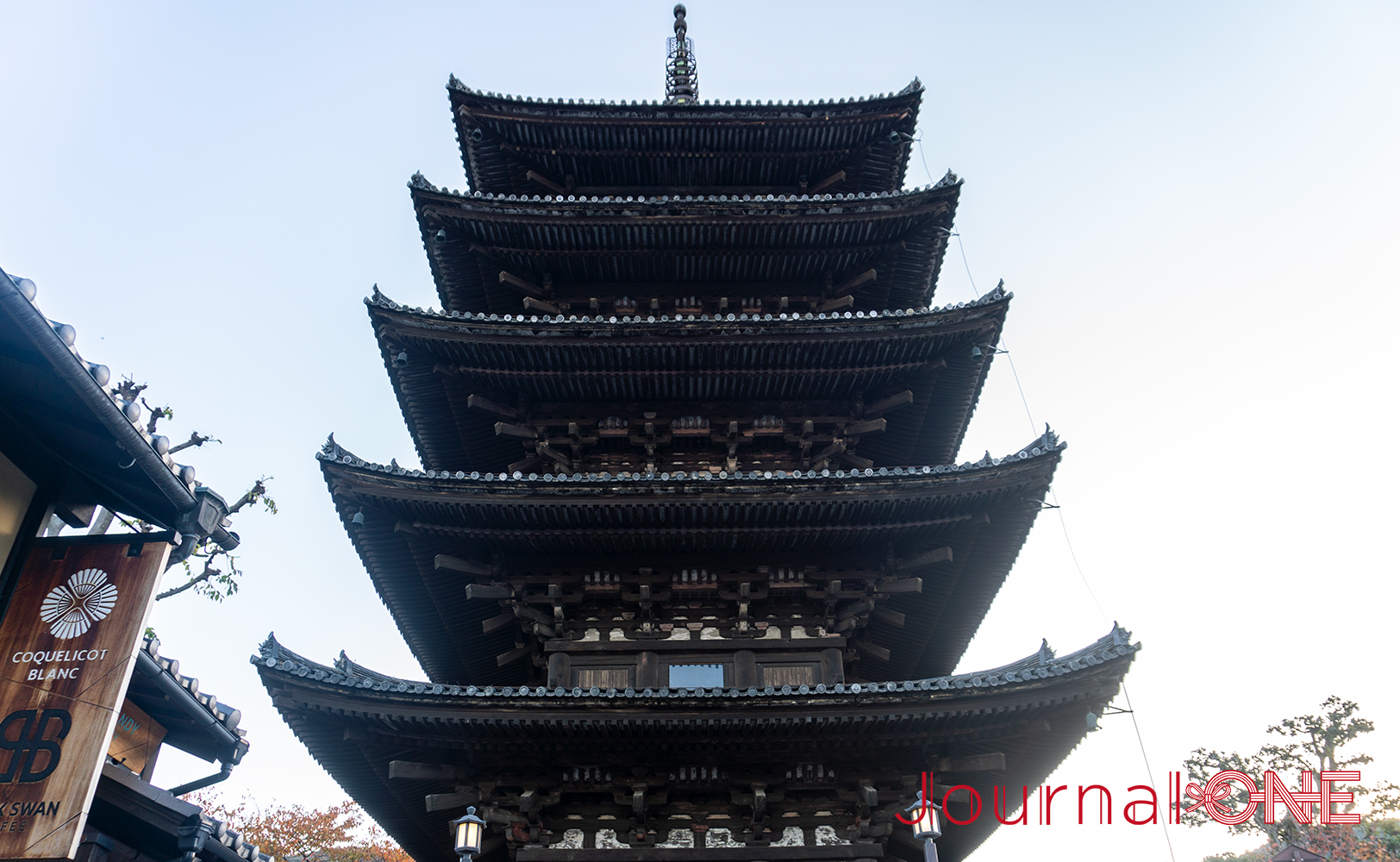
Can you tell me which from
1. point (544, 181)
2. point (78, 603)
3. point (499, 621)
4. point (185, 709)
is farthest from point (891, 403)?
point (78, 603)

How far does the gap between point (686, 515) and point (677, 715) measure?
3.07 meters

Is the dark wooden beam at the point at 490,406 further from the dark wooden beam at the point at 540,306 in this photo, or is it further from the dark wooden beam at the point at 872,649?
the dark wooden beam at the point at 872,649

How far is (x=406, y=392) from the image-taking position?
1549cm

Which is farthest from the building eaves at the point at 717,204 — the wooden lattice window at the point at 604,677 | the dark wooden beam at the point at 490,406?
the wooden lattice window at the point at 604,677

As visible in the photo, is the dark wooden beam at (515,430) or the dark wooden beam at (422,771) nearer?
the dark wooden beam at (422,771)

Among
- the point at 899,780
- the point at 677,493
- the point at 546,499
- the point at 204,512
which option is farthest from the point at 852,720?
the point at 204,512

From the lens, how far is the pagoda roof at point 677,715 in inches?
426

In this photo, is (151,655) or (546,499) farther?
(546,499)

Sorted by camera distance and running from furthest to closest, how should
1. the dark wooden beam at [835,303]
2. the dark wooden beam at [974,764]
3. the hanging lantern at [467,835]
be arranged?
the dark wooden beam at [835,303] < the dark wooden beam at [974,764] < the hanging lantern at [467,835]

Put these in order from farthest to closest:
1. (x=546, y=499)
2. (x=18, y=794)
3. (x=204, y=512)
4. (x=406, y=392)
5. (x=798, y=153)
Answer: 1. (x=798, y=153)
2. (x=406, y=392)
3. (x=546, y=499)
4. (x=204, y=512)
5. (x=18, y=794)

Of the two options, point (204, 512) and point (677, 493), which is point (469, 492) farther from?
point (204, 512)

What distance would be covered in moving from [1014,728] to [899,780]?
1.64m

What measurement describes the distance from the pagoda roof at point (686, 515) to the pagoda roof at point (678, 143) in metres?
8.61

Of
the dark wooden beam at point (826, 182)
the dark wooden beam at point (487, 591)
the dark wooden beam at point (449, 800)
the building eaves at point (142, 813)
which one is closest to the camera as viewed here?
the building eaves at point (142, 813)
